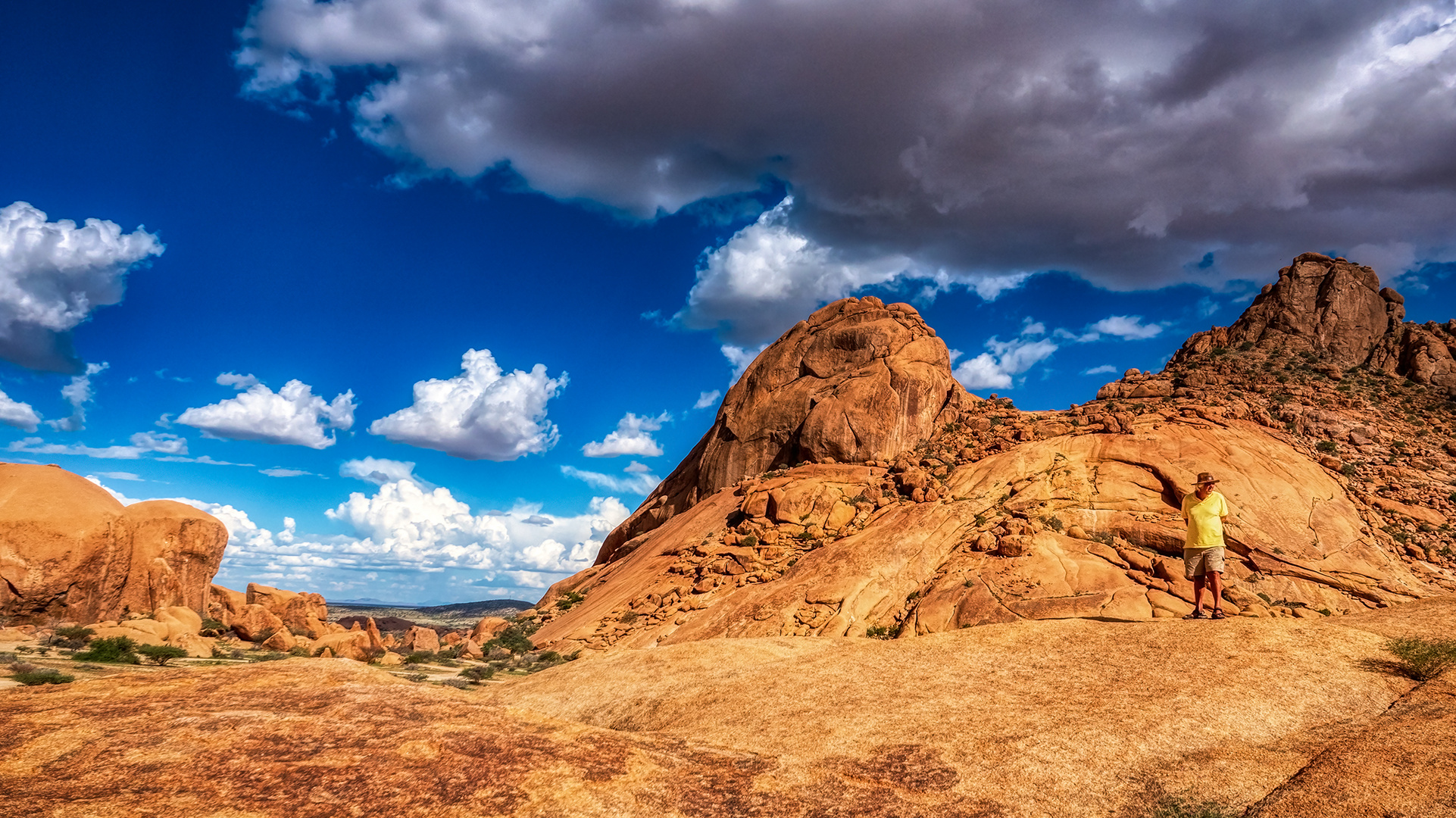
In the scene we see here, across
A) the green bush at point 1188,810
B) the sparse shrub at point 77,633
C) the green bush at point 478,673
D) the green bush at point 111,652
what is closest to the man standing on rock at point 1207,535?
the green bush at point 1188,810

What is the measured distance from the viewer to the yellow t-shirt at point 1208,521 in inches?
500

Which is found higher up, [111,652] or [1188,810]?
[111,652]

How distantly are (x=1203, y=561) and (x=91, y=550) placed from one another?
106 feet

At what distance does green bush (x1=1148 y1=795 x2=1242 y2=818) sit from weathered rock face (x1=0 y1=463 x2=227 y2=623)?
30.7m

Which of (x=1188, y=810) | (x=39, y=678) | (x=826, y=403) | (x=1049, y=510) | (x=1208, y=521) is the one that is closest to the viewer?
(x=1188, y=810)

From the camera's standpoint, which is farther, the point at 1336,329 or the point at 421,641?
the point at 1336,329

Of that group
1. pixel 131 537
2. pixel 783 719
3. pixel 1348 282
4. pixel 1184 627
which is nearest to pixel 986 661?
pixel 1184 627

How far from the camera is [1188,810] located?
20.8 ft

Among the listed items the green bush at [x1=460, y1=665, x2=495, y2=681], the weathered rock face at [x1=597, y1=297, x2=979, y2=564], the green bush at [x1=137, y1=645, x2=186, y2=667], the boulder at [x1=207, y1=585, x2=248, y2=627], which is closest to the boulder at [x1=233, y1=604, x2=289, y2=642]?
the boulder at [x1=207, y1=585, x2=248, y2=627]

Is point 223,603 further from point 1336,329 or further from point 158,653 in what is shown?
point 1336,329

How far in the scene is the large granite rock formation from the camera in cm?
1886

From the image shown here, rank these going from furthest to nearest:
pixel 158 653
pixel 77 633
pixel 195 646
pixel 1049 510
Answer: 1. pixel 1049 510
2. pixel 195 646
3. pixel 77 633
4. pixel 158 653

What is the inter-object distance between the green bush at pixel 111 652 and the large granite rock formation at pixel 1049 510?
1115 centimetres

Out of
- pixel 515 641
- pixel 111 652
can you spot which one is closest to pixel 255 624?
pixel 111 652
